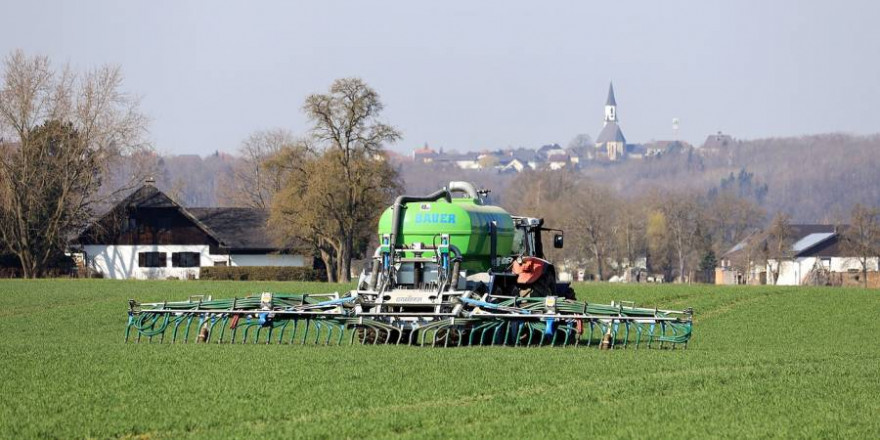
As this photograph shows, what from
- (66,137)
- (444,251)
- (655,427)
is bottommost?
(655,427)

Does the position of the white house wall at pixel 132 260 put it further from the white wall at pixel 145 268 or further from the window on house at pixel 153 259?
the window on house at pixel 153 259

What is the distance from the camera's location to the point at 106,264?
85.4m

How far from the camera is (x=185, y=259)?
86.4m

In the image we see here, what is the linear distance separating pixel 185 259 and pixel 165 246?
1.58 meters

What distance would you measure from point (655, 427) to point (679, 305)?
34232 mm

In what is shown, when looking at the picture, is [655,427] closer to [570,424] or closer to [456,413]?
[570,424]

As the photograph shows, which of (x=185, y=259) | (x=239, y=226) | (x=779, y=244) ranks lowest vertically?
(x=185, y=259)

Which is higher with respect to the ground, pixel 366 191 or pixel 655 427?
pixel 366 191

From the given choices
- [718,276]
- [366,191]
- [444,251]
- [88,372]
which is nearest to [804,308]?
[444,251]

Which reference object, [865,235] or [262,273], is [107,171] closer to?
[262,273]

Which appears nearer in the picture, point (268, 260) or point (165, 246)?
point (165, 246)

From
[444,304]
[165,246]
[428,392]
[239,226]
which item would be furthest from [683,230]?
[428,392]

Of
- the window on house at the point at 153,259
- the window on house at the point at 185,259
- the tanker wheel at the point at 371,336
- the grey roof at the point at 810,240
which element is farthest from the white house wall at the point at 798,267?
the tanker wheel at the point at 371,336

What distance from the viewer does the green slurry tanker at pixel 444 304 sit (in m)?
25.5
